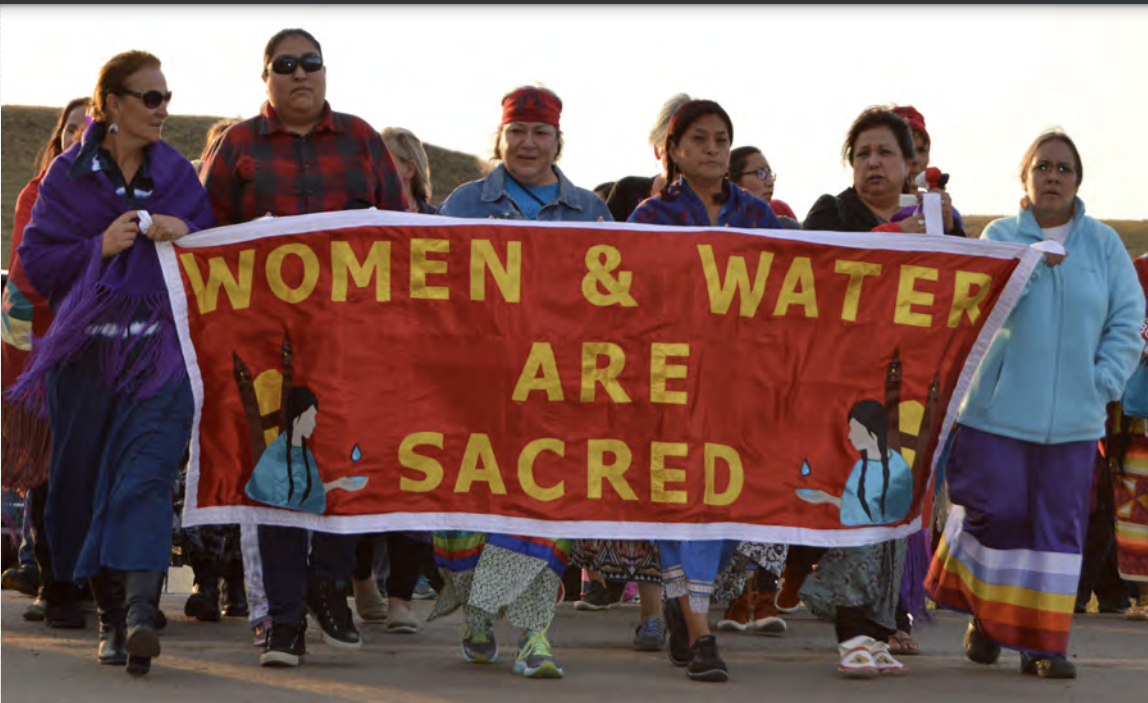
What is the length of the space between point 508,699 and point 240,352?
1.73 meters

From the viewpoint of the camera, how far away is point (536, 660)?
A: 711 centimetres

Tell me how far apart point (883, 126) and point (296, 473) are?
2729mm

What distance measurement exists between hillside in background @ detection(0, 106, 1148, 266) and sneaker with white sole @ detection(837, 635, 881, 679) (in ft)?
98.8

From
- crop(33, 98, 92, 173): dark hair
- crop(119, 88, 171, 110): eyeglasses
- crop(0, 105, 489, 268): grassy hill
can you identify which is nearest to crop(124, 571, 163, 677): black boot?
crop(119, 88, 171, 110): eyeglasses

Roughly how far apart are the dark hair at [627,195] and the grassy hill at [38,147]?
Answer: 3187cm

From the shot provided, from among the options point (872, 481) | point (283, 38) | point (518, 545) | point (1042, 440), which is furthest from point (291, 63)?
point (1042, 440)

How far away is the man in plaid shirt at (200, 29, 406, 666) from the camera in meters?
7.34

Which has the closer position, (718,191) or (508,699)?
(508,699)

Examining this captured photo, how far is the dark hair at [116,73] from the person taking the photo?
7277 millimetres

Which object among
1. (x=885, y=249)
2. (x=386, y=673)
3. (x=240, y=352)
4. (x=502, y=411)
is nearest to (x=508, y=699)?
(x=386, y=673)

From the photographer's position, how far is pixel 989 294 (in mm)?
7438

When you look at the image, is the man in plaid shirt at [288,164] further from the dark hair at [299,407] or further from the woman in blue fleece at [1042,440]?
the woman in blue fleece at [1042,440]

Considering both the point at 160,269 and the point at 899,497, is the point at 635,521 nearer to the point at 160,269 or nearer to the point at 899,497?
the point at 899,497

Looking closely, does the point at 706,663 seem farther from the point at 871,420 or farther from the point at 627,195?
the point at 627,195
